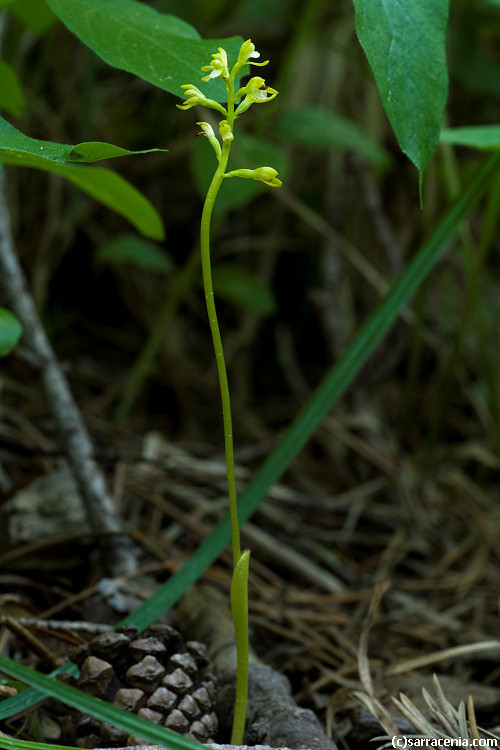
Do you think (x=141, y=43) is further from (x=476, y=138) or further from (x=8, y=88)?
(x=476, y=138)

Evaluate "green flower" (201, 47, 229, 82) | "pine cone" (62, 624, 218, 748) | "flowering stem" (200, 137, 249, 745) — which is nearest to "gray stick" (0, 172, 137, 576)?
Result: "pine cone" (62, 624, 218, 748)

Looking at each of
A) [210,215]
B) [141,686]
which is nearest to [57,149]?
[210,215]

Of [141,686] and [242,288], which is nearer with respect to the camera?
[141,686]

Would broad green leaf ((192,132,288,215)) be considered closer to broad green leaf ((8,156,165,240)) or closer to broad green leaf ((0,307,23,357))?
broad green leaf ((8,156,165,240))

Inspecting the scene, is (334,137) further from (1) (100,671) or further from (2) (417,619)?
(1) (100,671)

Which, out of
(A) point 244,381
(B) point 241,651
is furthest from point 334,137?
(B) point 241,651

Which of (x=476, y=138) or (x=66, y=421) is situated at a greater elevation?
(x=476, y=138)
